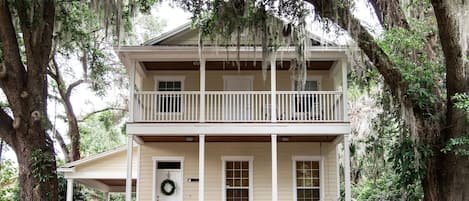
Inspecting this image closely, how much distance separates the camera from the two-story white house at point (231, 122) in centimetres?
1273

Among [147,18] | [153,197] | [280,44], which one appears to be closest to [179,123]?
[153,197]

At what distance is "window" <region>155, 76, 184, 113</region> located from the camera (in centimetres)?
1357

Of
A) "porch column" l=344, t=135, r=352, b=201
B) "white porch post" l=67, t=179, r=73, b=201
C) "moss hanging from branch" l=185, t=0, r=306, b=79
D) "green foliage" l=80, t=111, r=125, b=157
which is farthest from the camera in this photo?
"green foliage" l=80, t=111, r=125, b=157

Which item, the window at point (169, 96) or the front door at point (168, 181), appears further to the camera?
the front door at point (168, 181)

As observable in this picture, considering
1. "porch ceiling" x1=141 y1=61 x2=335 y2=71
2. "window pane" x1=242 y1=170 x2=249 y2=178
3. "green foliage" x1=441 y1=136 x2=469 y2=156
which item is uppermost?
"porch ceiling" x1=141 y1=61 x2=335 y2=71

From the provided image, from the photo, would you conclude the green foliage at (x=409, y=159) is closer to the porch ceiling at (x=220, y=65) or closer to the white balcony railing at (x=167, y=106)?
the porch ceiling at (x=220, y=65)

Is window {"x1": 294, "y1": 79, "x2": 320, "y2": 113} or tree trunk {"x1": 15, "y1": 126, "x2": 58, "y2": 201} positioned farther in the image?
window {"x1": 294, "y1": 79, "x2": 320, "y2": 113}

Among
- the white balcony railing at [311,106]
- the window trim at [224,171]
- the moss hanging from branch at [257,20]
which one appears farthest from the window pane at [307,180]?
the moss hanging from branch at [257,20]

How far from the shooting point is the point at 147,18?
21625mm

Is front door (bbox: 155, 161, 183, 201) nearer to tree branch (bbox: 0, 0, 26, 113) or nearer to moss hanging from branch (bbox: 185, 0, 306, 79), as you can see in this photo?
moss hanging from branch (bbox: 185, 0, 306, 79)

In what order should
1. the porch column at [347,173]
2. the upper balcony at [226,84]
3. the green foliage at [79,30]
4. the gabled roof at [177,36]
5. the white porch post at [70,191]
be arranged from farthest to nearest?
the white porch post at [70,191], the gabled roof at [177,36], the upper balcony at [226,84], the porch column at [347,173], the green foliage at [79,30]

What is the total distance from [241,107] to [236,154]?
6.06 ft

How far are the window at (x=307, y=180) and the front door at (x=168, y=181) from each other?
10.6 feet

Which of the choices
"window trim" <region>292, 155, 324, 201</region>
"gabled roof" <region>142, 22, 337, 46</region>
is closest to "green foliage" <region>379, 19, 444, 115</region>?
"gabled roof" <region>142, 22, 337, 46</region>
